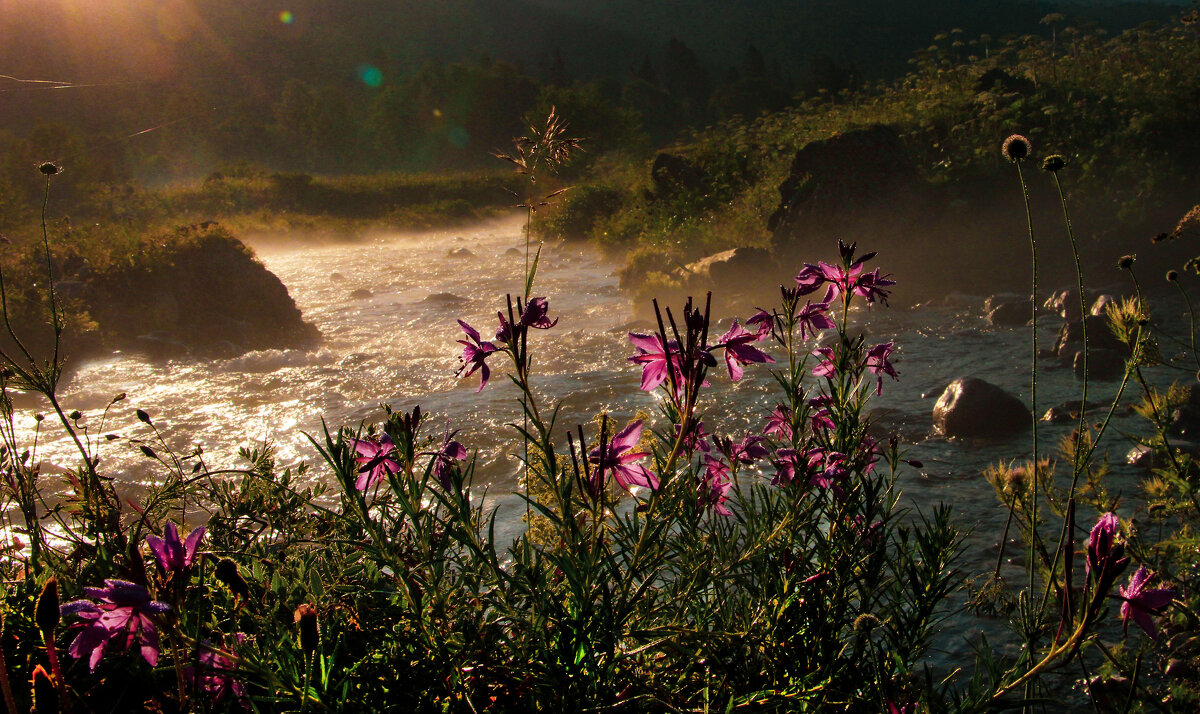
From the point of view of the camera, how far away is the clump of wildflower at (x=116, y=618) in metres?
0.83

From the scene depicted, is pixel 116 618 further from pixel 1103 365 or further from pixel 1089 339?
pixel 1089 339

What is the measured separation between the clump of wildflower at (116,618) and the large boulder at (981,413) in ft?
16.7

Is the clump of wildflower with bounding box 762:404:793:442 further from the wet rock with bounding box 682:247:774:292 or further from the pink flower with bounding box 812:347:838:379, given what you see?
the wet rock with bounding box 682:247:774:292

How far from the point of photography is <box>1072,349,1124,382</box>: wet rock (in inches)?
222

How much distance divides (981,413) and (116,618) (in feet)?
17.2

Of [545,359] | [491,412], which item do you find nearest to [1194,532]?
[491,412]

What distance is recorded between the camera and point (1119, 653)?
6.56 feet

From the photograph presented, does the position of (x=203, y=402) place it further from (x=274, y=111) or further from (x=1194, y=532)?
(x=274, y=111)

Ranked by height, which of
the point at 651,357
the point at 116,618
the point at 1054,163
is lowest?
the point at 116,618

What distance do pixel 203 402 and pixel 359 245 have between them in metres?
15.0

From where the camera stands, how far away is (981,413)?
16.3 feet

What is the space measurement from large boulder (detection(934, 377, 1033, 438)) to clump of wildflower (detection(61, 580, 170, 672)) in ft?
16.7

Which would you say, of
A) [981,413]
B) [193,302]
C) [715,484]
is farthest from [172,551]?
Answer: [193,302]

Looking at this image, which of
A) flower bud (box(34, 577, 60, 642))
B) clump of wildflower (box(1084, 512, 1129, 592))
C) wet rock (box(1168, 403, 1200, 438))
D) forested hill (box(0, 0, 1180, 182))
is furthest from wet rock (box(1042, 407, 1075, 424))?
forested hill (box(0, 0, 1180, 182))
